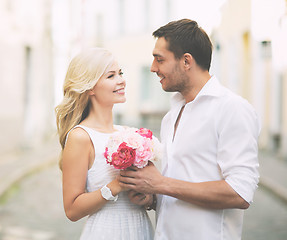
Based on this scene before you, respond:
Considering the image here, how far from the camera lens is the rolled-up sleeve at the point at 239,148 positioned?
96.4 inches

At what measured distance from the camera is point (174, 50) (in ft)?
9.04

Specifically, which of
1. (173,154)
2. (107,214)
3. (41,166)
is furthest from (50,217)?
(41,166)

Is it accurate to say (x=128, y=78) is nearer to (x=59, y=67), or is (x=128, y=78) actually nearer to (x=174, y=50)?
(x=59, y=67)

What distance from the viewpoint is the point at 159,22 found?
91.1 ft

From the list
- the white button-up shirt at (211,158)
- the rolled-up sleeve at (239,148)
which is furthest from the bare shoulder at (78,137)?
the rolled-up sleeve at (239,148)

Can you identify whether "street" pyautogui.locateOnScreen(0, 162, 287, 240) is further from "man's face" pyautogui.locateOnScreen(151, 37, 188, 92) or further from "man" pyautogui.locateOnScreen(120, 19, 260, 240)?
"man's face" pyautogui.locateOnScreen(151, 37, 188, 92)

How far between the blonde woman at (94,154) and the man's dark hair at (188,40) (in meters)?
0.46

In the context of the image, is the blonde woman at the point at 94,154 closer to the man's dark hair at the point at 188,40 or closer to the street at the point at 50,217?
the man's dark hair at the point at 188,40

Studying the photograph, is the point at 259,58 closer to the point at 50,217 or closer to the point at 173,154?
the point at 50,217

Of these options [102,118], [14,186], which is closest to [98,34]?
[14,186]

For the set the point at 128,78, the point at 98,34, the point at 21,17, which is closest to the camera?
the point at 21,17

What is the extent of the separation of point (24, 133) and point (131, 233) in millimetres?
13387

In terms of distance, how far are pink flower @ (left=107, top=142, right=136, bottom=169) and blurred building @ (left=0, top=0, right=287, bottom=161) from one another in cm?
902

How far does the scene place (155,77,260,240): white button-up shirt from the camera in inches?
97.2
